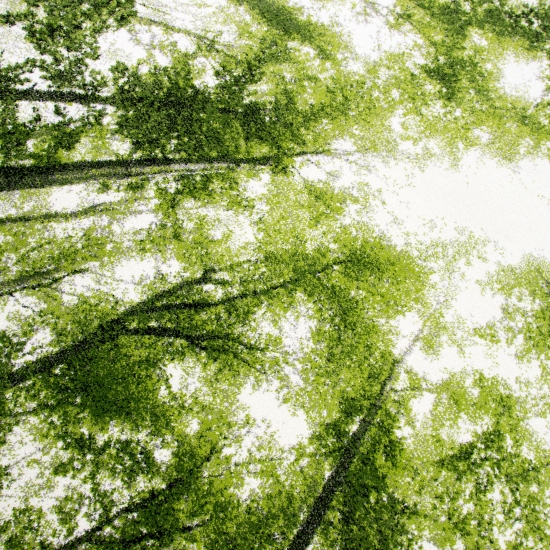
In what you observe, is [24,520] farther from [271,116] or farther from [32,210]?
[271,116]

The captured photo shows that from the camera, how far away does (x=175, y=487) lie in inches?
61.4

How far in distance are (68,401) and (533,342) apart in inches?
90.1

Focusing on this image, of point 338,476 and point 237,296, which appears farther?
point 237,296

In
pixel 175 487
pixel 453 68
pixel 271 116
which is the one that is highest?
pixel 453 68

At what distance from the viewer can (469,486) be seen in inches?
66.9

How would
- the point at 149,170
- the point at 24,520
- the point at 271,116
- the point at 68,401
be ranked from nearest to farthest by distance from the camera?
the point at 24,520
the point at 68,401
the point at 149,170
the point at 271,116

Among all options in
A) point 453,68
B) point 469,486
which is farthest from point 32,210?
point 453,68

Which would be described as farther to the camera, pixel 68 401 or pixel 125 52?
pixel 125 52

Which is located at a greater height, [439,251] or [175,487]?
[439,251]

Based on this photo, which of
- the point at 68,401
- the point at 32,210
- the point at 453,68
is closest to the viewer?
the point at 68,401

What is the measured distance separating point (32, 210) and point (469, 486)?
2474 millimetres

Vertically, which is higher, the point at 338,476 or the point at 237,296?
the point at 237,296

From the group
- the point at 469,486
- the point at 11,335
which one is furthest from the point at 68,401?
the point at 469,486

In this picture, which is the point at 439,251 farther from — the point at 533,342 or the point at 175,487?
the point at 175,487
